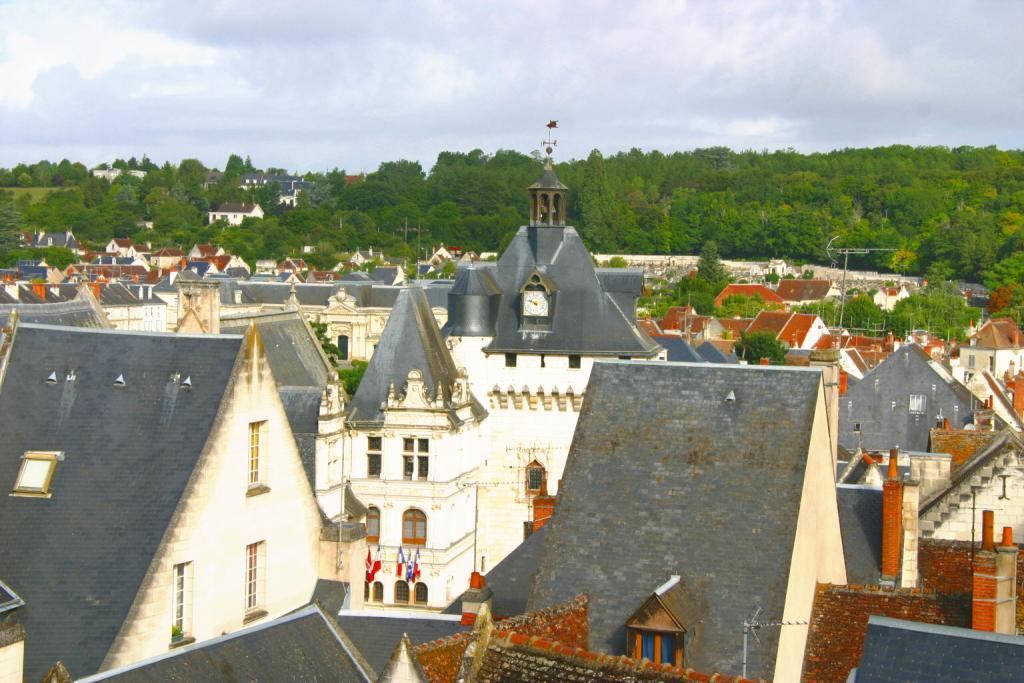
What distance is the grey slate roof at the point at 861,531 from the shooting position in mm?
21031

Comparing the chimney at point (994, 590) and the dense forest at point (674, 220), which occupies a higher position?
the dense forest at point (674, 220)

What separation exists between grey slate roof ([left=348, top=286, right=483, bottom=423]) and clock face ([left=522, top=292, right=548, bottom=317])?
2.94 m

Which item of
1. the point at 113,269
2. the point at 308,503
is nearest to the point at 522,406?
the point at 308,503

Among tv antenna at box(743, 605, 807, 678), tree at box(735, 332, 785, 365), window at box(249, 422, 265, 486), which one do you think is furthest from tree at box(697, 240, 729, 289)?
tv antenna at box(743, 605, 807, 678)

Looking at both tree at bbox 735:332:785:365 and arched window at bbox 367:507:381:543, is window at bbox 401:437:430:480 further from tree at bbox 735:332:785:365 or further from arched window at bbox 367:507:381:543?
tree at bbox 735:332:785:365

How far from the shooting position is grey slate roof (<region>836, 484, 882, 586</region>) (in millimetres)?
21031

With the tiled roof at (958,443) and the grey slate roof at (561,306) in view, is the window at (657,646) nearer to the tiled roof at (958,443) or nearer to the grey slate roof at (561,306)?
the tiled roof at (958,443)

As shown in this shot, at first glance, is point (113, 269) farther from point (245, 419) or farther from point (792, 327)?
point (245, 419)

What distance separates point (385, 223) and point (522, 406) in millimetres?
148256

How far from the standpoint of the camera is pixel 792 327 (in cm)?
9144

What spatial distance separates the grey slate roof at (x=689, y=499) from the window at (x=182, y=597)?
4777 mm

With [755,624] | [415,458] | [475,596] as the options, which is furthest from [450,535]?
[755,624]

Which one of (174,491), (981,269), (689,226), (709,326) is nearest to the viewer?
(174,491)

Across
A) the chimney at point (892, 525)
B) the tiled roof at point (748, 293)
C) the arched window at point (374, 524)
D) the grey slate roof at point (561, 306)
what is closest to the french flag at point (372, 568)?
the arched window at point (374, 524)
